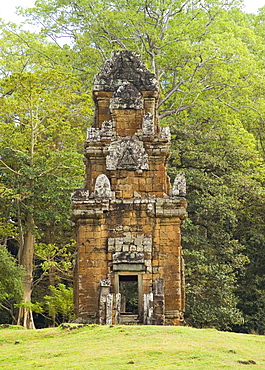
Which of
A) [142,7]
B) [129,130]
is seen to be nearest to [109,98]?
[129,130]

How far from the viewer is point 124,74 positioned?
52.7ft

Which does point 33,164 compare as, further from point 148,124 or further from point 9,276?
point 148,124

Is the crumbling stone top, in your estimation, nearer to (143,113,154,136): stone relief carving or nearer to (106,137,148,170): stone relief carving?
(143,113,154,136): stone relief carving

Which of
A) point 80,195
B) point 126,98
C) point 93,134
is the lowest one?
point 80,195

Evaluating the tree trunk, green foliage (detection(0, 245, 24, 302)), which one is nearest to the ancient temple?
green foliage (detection(0, 245, 24, 302))

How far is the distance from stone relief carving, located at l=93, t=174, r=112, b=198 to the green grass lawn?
3.56 m

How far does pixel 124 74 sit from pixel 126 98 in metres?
0.68

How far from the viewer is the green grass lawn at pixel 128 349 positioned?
9.41 m

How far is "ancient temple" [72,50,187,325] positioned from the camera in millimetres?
14656

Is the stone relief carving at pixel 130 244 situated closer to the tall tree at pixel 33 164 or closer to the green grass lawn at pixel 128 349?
the green grass lawn at pixel 128 349

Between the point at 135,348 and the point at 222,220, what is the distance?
15347 mm

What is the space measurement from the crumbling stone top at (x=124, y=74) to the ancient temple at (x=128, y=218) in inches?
3.8

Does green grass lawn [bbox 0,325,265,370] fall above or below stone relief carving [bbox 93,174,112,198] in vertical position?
below

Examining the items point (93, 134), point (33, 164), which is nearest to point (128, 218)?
point (93, 134)
